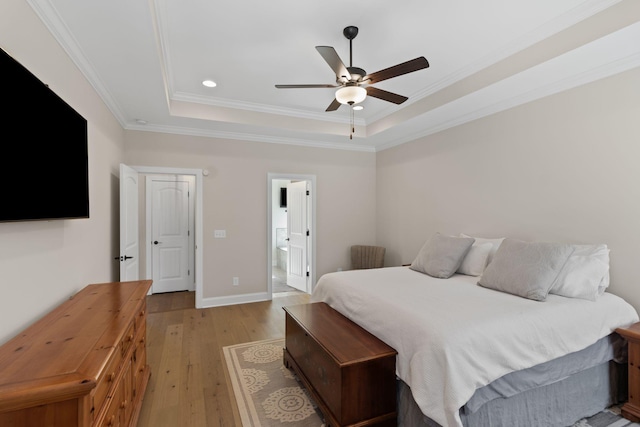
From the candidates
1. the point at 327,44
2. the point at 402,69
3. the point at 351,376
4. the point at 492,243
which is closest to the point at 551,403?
the point at 351,376

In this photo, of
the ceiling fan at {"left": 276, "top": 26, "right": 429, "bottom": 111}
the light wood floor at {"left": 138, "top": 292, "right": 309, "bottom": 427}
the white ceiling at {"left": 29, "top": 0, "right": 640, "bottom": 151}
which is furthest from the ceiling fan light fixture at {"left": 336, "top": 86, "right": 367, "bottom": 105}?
the light wood floor at {"left": 138, "top": 292, "right": 309, "bottom": 427}

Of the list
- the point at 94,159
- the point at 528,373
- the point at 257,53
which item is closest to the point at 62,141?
the point at 94,159

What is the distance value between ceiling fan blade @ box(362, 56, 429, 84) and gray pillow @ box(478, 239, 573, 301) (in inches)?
67.6

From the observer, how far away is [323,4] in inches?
84.1

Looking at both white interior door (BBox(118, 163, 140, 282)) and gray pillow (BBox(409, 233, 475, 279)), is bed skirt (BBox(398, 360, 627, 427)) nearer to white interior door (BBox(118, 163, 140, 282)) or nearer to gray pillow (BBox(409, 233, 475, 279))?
gray pillow (BBox(409, 233, 475, 279))

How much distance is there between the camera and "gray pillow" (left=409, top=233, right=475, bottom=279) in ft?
10.1

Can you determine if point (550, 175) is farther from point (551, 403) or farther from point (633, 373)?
point (551, 403)

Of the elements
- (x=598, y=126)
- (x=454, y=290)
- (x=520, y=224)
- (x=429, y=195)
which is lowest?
(x=454, y=290)

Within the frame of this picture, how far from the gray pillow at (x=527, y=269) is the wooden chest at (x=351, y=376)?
120 centimetres

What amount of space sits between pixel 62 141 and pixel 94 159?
3.15ft

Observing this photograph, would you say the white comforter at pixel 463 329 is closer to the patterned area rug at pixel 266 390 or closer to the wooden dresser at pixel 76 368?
the patterned area rug at pixel 266 390

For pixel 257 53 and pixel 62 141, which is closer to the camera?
pixel 62 141

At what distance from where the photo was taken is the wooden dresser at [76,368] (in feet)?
3.38

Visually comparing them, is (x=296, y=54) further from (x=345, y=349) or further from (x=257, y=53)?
(x=345, y=349)
